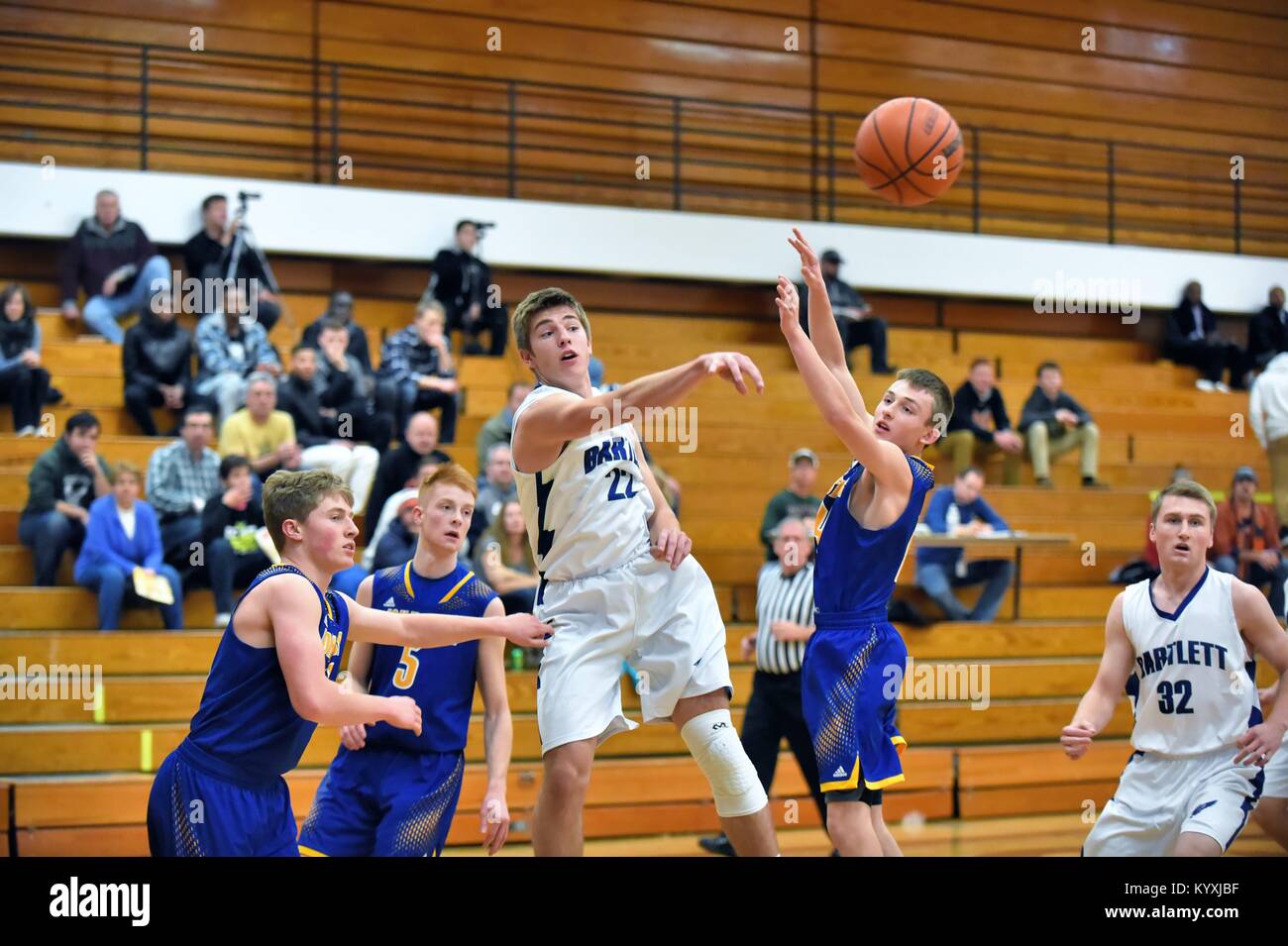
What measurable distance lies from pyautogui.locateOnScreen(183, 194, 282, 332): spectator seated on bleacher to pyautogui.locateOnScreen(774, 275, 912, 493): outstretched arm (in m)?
7.09

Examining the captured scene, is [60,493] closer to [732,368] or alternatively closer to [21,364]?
[21,364]

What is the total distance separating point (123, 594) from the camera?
7766 millimetres

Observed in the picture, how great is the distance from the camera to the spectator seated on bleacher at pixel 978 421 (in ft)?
36.5

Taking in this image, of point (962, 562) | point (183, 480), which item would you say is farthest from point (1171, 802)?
point (183, 480)

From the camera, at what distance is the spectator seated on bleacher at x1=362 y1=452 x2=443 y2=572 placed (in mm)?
7789

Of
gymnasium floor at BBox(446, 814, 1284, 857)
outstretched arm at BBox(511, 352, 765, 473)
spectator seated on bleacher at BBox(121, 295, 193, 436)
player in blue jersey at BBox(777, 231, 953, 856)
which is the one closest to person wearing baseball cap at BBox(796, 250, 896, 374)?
gymnasium floor at BBox(446, 814, 1284, 857)

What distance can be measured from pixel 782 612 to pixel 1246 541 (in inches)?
190

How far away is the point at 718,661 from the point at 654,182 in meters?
9.78

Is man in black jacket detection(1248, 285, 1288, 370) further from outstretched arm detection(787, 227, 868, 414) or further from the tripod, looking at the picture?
outstretched arm detection(787, 227, 868, 414)

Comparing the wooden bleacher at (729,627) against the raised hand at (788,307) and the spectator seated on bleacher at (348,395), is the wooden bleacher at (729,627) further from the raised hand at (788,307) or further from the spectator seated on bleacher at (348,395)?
the raised hand at (788,307)

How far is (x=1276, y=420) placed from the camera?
10305 mm

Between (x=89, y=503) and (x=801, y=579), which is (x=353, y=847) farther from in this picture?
(x=89, y=503)

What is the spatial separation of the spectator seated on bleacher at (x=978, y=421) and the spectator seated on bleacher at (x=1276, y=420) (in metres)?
1.83

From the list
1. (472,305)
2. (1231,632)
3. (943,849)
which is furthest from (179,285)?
(1231,632)
